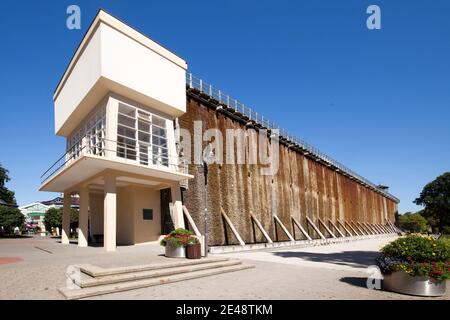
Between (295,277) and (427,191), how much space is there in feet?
314

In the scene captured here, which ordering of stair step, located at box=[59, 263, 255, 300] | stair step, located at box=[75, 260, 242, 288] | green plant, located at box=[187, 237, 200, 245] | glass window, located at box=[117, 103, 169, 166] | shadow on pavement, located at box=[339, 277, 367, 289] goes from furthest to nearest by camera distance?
glass window, located at box=[117, 103, 169, 166]
green plant, located at box=[187, 237, 200, 245]
shadow on pavement, located at box=[339, 277, 367, 289]
stair step, located at box=[75, 260, 242, 288]
stair step, located at box=[59, 263, 255, 300]

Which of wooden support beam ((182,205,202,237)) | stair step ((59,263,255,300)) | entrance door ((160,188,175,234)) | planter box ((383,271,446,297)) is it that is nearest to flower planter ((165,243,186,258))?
stair step ((59,263,255,300))

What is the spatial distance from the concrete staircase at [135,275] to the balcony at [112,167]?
7.37 meters

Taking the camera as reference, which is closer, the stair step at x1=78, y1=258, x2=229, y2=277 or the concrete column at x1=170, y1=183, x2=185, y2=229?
the stair step at x1=78, y1=258, x2=229, y2=277

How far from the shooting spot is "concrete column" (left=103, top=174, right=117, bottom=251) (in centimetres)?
1639

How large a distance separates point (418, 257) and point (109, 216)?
1404cm

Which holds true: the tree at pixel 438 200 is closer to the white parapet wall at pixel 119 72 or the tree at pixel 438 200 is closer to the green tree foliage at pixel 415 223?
the green tree foliage at pixel 415 223

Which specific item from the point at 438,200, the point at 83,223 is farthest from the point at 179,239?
the point at 438,200

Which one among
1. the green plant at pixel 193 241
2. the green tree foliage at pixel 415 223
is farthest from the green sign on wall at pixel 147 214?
the green tree foliage at pixel 415 223

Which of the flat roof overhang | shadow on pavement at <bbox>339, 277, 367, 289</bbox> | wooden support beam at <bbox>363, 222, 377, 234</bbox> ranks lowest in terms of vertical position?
wooden support beam at <bbox>363, 222, 377, 234</bbox>

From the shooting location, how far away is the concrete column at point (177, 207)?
20.4 m

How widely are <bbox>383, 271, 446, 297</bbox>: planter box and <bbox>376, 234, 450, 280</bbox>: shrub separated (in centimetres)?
13

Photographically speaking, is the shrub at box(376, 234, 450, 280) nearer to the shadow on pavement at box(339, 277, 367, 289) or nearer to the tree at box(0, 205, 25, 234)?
the shadow on pavement at box(339, 277, 367, 289)
